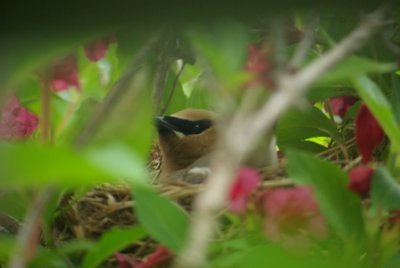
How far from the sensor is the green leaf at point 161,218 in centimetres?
83

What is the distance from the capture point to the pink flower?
0.83 m

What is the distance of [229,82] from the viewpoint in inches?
22.3

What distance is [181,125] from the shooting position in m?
2.06

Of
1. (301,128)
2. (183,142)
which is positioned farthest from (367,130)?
(183,142)

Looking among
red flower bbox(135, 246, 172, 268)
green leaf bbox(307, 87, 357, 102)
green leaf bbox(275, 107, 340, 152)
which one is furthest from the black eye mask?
red flower bbox(135, 246, 172, 268)

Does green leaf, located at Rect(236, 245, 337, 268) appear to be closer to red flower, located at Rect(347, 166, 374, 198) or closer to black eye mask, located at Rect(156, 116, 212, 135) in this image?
red flower, located at Rect(347, 166, 374, 198)

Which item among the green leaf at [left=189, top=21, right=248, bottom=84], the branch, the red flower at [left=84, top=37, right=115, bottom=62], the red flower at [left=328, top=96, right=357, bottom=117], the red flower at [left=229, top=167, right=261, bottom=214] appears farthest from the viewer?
the red flower at [left=328, top=96, right=357, bottom=117]

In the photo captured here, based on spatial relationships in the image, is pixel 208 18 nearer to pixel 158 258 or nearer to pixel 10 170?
pixel 10 170

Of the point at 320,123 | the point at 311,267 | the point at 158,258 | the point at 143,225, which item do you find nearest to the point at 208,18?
the point at 311,267

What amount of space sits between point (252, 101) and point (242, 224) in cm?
42

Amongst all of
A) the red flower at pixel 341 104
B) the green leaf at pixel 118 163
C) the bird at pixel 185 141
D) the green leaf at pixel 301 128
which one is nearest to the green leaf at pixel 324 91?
the green leaf at pixel 301 128

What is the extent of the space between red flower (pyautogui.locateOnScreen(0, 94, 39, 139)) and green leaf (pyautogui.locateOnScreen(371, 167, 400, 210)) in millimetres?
653

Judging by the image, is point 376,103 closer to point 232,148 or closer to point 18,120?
point 232,148

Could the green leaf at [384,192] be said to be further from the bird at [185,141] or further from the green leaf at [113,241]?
the bird at [185,141]
